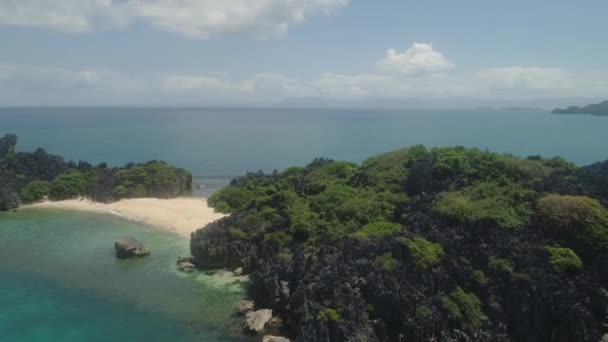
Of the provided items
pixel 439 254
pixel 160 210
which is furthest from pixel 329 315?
pixel 160 210

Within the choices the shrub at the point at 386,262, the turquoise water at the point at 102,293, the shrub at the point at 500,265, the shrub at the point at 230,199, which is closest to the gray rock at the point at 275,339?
the turquoise water at the point at 102,293

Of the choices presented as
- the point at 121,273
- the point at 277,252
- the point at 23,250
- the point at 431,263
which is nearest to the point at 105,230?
the point at 23,250

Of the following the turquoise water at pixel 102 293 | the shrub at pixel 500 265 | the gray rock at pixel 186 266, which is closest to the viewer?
the shrub at pixel 500 265

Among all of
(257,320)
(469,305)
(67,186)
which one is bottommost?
(257,320)

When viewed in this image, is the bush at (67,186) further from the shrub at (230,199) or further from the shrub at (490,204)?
the shrub at (490,204)

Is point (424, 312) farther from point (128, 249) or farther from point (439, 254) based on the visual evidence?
point (128, 249)

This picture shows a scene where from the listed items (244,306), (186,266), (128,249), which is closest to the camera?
(244,306)

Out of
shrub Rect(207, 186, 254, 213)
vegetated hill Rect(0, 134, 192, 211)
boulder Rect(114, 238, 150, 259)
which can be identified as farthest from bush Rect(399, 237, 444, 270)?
vegetated hill Rect(0, 134, 192, 211)
